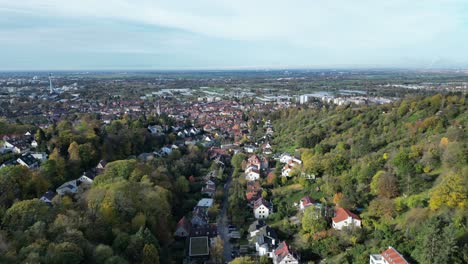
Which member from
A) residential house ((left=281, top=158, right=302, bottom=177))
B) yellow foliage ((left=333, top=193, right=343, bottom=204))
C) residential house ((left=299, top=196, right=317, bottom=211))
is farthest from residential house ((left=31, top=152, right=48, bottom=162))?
yellow foliage ((left=333, top=193, right=343, bottom=204))

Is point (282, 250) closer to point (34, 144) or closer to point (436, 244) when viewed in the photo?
point (436, 244)

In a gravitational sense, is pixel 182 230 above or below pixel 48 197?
below

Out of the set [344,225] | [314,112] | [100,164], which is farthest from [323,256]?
[314,112]

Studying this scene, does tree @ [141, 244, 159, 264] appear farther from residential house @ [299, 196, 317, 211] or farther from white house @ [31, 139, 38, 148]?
white house @ [31, 139, 38, 148]

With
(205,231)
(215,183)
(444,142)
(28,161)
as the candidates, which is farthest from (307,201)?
(28,161)

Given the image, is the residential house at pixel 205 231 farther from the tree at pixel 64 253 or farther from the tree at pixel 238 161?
the tree at pixel 238 161

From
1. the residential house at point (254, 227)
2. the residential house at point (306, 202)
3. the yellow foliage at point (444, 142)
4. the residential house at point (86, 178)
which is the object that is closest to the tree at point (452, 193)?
the yellow foliage at point (444, 142)

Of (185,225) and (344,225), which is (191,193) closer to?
(185,225)
